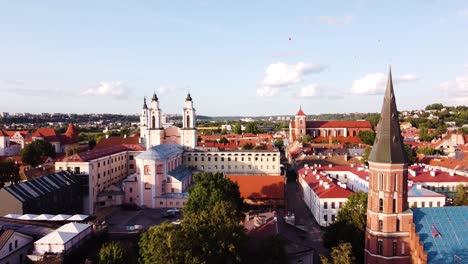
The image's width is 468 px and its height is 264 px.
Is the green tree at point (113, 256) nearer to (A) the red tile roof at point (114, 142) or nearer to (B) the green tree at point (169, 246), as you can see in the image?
(B) the green tree at point (169, 246)

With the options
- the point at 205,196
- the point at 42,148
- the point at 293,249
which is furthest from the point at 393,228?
the point at 42,148

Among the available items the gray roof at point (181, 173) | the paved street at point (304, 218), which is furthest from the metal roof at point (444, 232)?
the gray roof at point (181, 173)

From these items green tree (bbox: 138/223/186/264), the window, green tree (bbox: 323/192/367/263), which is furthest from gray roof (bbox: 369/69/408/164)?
green tree (bbox: 138/223/186/264)

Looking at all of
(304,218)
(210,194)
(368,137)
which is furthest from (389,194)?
(368,137)

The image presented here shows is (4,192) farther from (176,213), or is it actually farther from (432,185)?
(432,185)

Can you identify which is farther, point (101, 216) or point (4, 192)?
point (101, 216)

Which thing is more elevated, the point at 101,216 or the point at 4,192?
the point at 4,192

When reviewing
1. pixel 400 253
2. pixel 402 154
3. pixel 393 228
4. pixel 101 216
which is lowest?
pixel 101 216
